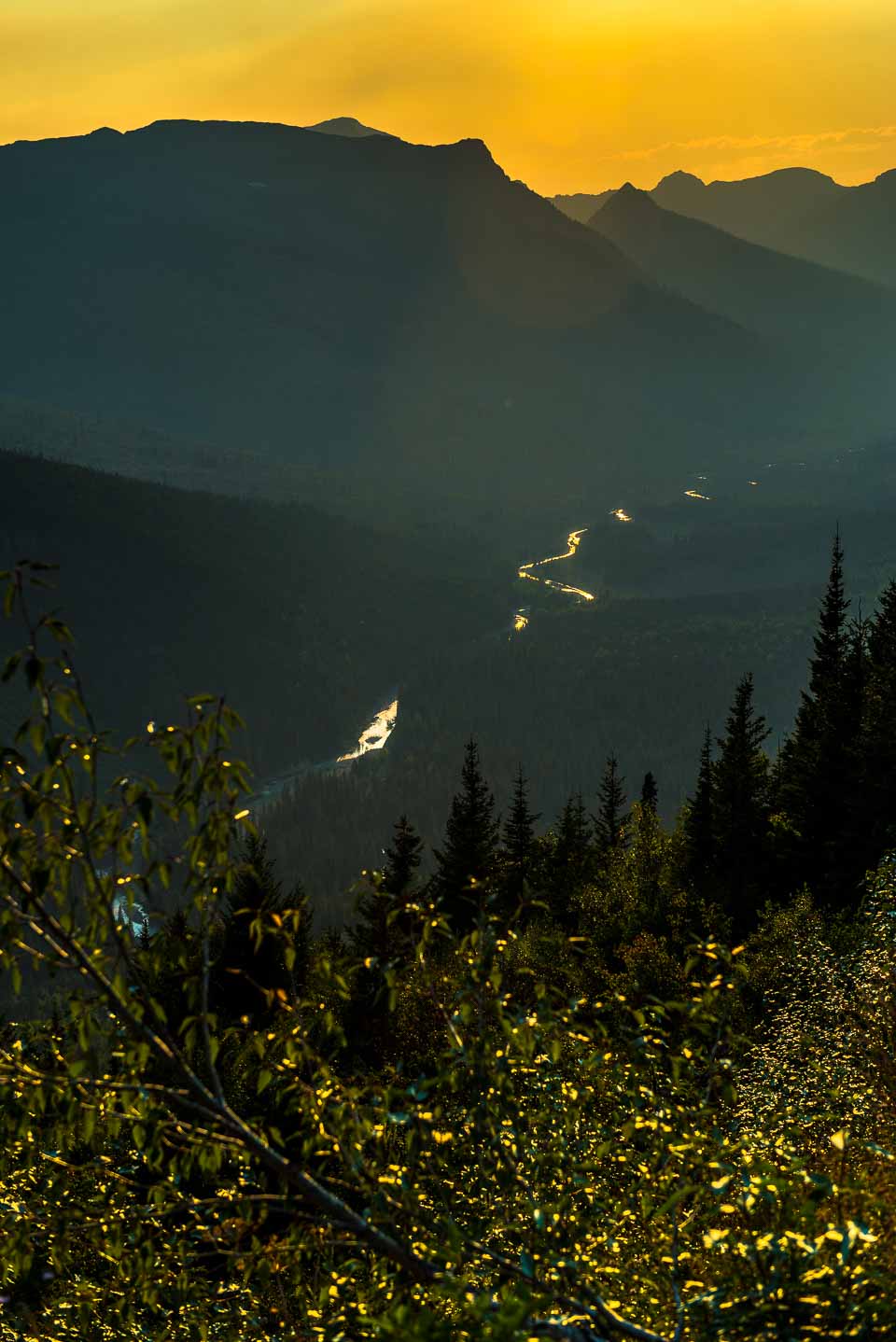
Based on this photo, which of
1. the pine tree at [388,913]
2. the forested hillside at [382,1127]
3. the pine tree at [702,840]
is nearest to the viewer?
the forested hillside at [382,1127]

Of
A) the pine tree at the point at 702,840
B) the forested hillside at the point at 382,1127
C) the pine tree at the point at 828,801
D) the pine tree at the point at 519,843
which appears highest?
the forested hillside at the point at 382,1127

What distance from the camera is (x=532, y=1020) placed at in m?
11.1

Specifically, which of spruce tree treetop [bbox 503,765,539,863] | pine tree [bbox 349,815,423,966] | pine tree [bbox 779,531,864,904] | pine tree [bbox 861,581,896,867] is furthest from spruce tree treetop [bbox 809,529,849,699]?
pine tree [bbox 349,815,423,966]

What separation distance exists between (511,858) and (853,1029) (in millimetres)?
61835

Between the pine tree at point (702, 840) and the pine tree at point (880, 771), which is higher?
the pine tree at point (880, 771)

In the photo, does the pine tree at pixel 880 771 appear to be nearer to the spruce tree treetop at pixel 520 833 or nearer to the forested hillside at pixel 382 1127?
the forested hillside at pixel 382 1127

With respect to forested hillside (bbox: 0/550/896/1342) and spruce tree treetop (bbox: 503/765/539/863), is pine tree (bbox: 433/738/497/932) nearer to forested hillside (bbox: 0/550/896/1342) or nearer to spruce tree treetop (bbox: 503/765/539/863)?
spruce tree treetop (bbox: 503/765/539/863)

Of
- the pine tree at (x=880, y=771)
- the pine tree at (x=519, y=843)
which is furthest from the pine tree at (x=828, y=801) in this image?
the pine tree at (x=519, y=843)

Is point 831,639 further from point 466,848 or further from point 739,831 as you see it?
point 466,848

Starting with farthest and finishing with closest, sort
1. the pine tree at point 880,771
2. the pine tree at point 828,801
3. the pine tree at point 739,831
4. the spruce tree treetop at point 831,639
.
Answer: the spruce tree treetop at point 831,639 → the pine tree at point 739,831 → the pine tree at point 828,801 → the pine tree at point 880,771

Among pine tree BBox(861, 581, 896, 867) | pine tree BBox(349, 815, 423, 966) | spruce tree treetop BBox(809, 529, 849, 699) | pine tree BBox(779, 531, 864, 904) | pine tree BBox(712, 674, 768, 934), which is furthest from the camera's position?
spruce tree treetop BBox(809, 529, 849, 699)

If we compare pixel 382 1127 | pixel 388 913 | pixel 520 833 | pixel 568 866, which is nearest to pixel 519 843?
pixel 520 833

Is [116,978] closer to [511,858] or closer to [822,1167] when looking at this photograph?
[822,1167]

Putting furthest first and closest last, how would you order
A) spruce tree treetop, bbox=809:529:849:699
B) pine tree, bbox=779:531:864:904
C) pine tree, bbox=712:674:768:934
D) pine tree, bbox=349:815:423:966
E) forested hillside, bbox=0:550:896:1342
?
spruce tree treetop, bbox=809:529:849:699
pine tree, bbox=712:674:768:934
pine tree, bbox=779:531:864:904
pine tree, bbox=349:815:423:966
forested hillside, bbox=0:550:896:1342
